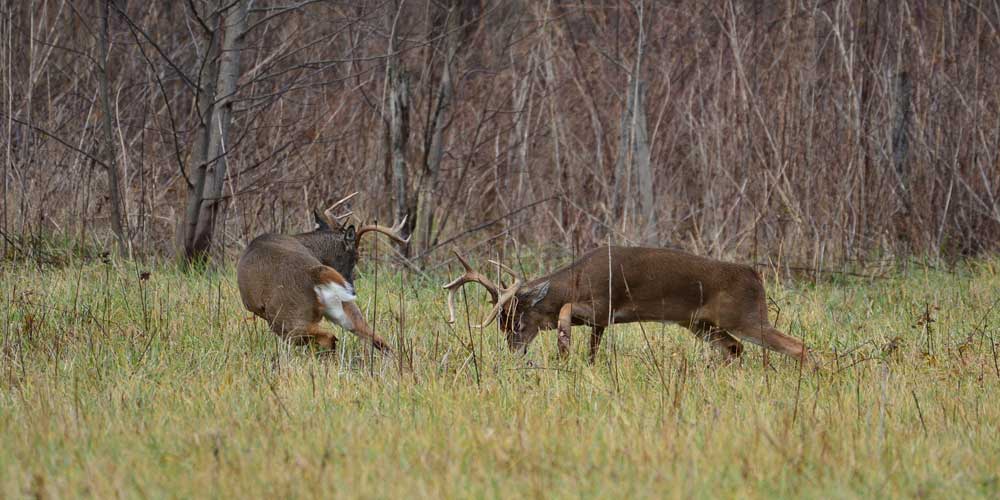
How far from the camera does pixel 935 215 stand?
A: 33.4ft

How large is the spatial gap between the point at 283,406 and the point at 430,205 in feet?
17.8

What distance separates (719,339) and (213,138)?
4281 mm

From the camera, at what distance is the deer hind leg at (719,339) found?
21.4 ft

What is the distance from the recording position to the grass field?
12.2 ft

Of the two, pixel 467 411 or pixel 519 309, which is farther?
pixel 519 309

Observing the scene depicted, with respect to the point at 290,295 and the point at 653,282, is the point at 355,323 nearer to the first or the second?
the point at 290,295

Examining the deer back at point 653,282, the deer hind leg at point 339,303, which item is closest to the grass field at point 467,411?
the deer hind leg at point 339,303

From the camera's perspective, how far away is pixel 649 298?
254 inches

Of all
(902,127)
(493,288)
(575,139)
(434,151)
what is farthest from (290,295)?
(575,139)

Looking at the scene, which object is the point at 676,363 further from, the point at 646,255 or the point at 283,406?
the point at 283,406

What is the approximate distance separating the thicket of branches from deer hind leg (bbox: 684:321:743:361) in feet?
7.07

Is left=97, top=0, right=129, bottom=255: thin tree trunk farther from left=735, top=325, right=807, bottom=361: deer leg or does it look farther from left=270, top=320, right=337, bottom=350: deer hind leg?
left=735, top=325, right=807, bottom=361: deer leg

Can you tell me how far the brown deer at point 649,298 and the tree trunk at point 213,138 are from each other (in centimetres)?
301

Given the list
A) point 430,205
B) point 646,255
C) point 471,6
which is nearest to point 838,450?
point 646,255
